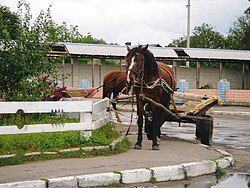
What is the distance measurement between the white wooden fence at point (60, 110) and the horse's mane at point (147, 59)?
1421 millimetres

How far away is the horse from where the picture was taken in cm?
1163

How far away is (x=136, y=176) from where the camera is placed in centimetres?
894

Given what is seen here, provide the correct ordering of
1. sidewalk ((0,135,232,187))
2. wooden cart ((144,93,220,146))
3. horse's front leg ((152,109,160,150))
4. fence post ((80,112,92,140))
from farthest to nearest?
wooden cart ((144,93,220,146)) < horse's front leg ((152,109,160,150)) < fence post ((80,112,92,140)) < sidewalk ((0,135,232,187))

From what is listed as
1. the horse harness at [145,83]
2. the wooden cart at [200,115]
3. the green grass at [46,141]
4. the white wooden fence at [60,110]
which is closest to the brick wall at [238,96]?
the wooden cart at [200,115]

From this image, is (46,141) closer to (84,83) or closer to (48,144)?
(48,144)

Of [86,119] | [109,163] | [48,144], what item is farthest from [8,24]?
[109,163]

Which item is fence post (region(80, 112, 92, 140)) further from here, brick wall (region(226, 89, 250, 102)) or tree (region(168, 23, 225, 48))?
tree (region(168, 23, 225, 48))

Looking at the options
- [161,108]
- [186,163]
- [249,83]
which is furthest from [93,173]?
[249,83]

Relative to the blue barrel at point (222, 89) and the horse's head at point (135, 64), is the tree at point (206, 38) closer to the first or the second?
the blue barrel at point (222, 89)

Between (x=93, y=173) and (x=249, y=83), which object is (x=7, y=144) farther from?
(x=249, y=83)

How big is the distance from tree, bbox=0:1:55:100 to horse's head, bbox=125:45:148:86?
3.38m

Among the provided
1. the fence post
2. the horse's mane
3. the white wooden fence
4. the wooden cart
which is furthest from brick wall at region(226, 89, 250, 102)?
the fence post

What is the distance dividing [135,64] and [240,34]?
5399 cm

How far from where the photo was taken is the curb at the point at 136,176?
8023 mm
